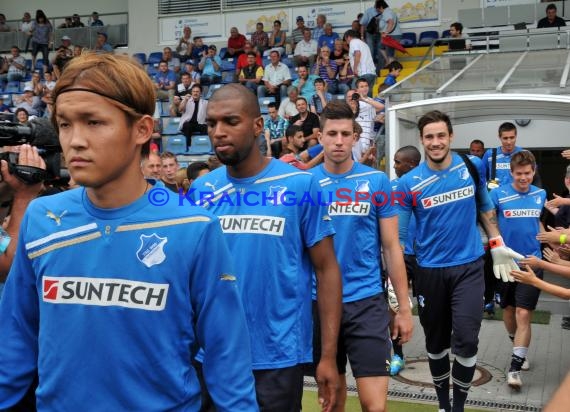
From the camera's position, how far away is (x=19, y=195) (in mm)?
3139

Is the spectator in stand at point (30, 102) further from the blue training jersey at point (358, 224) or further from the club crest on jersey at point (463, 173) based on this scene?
the blue training jersey at point (358, 224)

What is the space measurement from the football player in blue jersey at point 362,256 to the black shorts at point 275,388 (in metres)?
1.07

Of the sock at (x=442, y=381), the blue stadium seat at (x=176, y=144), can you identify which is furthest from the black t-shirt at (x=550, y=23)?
the sock at (x=442, y=381)

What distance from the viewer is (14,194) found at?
10.3ft

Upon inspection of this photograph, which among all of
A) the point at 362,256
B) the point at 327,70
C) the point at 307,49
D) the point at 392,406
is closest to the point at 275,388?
the point at 362,256

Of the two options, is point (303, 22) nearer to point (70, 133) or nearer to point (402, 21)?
point (402, 21)

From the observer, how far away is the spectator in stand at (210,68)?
19.1 metres

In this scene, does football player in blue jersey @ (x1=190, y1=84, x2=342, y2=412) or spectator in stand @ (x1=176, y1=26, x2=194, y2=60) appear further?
spectator in stand @ (x1=176, y1=26, x2=194, y2=60)

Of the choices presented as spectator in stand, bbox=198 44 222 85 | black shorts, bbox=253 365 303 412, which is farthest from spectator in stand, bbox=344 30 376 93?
black shorts, bbox=253 365 303 412

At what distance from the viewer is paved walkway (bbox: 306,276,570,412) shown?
5.86 m

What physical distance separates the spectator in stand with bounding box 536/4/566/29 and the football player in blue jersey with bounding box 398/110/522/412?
13.2m

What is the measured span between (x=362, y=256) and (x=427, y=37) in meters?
16.4

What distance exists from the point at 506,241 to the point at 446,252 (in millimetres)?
2176

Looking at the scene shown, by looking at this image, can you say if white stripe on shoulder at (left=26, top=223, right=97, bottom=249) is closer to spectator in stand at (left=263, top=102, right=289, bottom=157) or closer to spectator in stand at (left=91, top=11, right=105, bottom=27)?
spectator in stand at (left=263, top=102, right=289, bottom=157)
